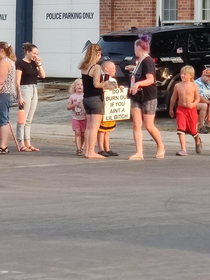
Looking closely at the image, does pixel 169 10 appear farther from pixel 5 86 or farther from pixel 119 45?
pixel 5 86

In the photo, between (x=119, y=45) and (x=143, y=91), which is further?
(x=119, y=45)

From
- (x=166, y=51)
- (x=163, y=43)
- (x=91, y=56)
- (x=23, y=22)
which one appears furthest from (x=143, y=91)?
(x=23, y=22)

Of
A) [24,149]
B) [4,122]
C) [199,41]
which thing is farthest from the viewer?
[199,41]

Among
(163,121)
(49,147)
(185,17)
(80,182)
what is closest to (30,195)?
(80,182)

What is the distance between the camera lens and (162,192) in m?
10.6

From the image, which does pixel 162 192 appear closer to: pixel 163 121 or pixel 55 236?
pixel 55 236

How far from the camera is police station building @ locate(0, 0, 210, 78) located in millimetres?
24891

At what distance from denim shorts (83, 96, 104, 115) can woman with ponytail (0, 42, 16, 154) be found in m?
1.38

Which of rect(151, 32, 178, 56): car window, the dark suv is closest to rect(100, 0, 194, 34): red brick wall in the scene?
the dark suv

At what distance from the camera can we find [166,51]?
62.0 ft

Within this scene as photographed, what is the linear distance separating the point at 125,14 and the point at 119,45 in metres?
5.75

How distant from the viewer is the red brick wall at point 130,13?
24.0 metres

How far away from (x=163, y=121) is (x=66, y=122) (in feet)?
6.64

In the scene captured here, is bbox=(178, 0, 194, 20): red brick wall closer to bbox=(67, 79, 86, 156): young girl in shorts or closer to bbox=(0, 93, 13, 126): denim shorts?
bbox=(67, 79, 86, 156): young girl in shorts
